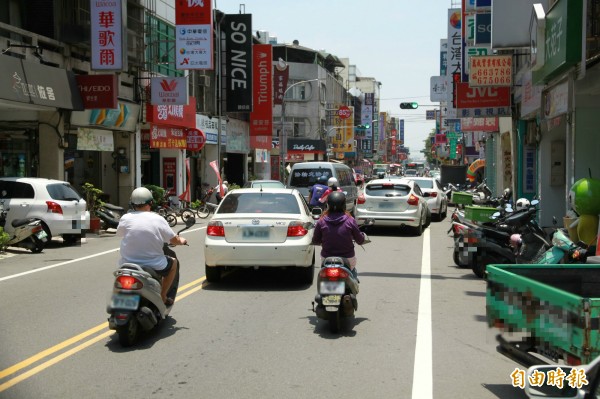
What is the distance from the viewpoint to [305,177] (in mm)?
25797

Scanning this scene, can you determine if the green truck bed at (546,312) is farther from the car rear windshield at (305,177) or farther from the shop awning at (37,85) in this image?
the car rear windshield at (305,177)

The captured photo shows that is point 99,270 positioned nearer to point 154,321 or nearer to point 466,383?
point 154,321

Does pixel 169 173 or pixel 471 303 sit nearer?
pixel 471 303

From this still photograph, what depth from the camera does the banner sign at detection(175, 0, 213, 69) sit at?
29.3 m

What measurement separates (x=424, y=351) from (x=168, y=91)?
22.1 metres

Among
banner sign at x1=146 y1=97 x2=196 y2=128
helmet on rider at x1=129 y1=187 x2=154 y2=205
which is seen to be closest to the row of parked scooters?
helmet on rider at x1=129 y1=187 x2=154 y2=205

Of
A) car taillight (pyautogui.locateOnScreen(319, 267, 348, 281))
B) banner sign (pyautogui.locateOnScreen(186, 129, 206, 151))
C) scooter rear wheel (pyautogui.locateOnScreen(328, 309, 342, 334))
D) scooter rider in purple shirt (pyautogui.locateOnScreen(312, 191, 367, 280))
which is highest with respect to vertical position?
banner sign (pyautogui.locateOnScreen(186, 129, 206, 151))

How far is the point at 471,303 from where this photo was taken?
32.2 ft

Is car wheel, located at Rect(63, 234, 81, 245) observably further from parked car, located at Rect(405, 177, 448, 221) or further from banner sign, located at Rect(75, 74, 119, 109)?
parked car, located at Rect(405, 177, 448, 221)

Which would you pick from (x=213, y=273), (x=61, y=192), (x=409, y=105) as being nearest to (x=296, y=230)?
(x=213, y=273)

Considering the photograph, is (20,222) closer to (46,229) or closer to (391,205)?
(46,229)

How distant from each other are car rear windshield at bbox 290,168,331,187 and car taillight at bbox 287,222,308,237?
14.9 metres

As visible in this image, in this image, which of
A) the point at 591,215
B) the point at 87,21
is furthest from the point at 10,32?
the point at 591,215

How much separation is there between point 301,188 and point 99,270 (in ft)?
42.7
